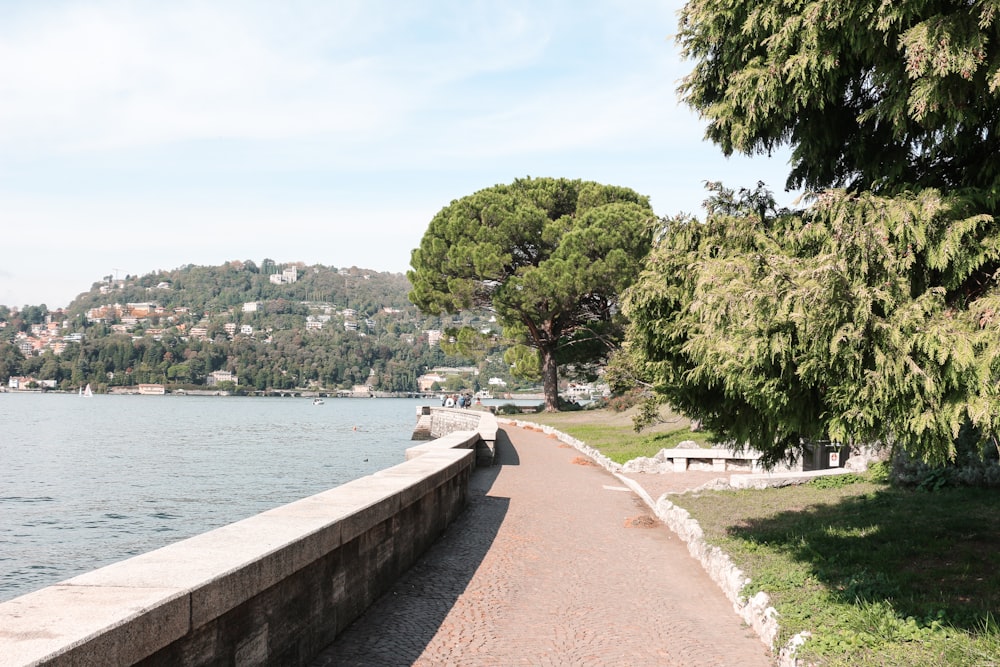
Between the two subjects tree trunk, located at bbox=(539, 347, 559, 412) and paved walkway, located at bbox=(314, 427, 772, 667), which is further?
tree trunk, located at bbox=(539, 347, 559, 412)

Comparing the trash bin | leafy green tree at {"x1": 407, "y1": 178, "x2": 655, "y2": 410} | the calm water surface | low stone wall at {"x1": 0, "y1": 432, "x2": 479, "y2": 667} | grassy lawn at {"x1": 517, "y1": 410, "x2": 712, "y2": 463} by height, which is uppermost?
leafy green tree at {"x1": 407, "y1": 178, "x2": 655, "y2": 410}

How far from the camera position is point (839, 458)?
48.7 ft

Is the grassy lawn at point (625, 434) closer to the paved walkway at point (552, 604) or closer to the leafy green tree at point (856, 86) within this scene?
the paved walkway at point (552, 604)

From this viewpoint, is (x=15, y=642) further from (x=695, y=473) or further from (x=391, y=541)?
(x=695, y=473)

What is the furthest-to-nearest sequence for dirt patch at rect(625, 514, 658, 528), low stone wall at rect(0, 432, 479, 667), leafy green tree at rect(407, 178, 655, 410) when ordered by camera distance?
leafy green tree at rect(407, 178, 655, 410), dirt patch at rect(625, 514, 658, 528), low stone wall at rect(0, 432, 479, 667)

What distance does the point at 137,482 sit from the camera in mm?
29375

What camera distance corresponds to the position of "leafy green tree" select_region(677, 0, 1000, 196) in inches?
184

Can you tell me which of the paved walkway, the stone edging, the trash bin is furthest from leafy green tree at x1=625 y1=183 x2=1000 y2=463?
the trash bin

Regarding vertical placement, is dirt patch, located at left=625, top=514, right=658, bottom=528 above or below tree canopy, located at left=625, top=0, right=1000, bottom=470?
below

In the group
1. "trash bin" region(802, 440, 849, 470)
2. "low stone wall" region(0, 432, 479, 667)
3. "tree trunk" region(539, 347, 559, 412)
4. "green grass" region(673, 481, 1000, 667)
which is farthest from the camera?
"tree trunk" region(539, 347, 559, 412)

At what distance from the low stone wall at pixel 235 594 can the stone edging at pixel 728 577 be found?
316 cm

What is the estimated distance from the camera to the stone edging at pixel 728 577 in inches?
227

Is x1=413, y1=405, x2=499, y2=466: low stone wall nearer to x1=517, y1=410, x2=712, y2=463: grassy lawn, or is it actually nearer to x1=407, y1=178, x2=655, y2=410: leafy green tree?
x1=517, y1=410, x2=712, y2=463: grassy lawn

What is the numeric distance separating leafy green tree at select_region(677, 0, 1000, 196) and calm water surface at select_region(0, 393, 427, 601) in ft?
45.4
